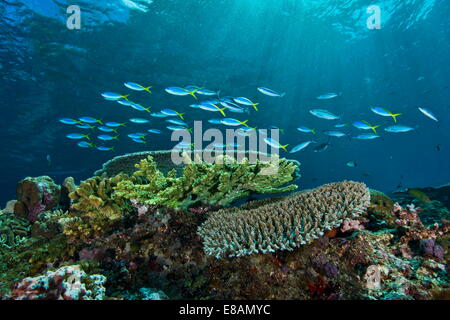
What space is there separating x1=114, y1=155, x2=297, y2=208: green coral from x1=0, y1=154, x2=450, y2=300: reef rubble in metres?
0.03

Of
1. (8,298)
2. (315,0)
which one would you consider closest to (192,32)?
(315,0)

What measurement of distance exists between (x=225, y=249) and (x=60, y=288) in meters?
1.83

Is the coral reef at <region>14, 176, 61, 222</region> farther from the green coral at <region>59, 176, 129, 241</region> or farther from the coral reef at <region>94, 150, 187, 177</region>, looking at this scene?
the green coral at <region>59, 176, 129, 241</region>

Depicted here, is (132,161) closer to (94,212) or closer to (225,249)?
(94,212)

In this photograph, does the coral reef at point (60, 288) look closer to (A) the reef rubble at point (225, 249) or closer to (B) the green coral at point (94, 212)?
(A) the reef rubble at point (225, 249)

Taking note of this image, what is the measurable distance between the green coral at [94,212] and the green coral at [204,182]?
0.25 meters

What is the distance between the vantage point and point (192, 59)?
74.5 ft

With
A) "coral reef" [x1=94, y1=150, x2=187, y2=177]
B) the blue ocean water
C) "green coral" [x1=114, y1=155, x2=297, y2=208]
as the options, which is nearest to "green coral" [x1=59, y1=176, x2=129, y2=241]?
"green coral" [x1=114, y1=155, x2=297, y2=208]

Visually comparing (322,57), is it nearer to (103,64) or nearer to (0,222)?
(103,64)

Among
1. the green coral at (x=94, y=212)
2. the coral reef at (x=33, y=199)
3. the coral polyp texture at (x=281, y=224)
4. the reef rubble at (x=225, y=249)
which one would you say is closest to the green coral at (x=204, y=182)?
the reef rubble at (x=225, y=249)

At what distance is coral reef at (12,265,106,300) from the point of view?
1981mm

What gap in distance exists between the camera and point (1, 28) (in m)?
15.2

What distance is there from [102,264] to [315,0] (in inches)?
1074

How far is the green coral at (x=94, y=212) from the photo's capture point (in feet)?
13.6
